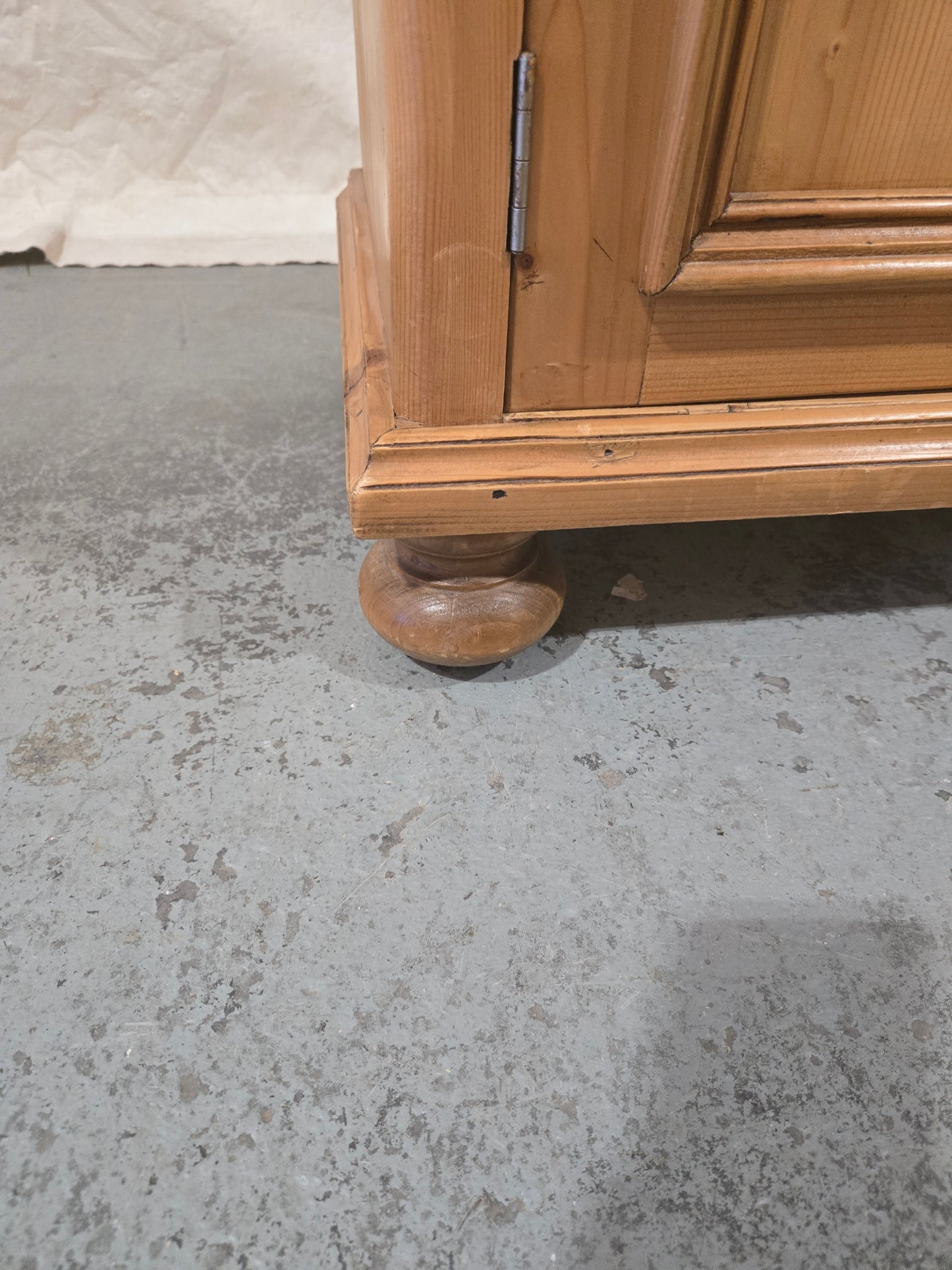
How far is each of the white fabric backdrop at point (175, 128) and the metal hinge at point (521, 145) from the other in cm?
109

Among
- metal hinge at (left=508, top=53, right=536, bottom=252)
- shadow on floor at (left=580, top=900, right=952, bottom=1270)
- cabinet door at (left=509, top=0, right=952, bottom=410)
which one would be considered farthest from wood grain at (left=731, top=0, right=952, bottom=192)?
shadow on floor at (left=580, top=900, right=952, bottom=1270)

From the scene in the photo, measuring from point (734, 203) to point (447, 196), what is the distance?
160 mm

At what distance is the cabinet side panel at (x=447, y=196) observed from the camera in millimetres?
437

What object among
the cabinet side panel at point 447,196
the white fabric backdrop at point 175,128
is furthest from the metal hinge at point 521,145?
the white fabric backdrop at point 175,128

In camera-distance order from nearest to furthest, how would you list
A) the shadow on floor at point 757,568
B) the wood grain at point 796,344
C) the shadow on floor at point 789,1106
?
→ 1. the shadow on floor at point 789,1106
2. the wood grain at point 796,344
3. the shadow on floor at point 757,568

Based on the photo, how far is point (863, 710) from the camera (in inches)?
25.9

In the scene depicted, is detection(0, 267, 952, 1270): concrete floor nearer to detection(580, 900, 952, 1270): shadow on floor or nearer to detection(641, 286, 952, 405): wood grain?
detection(580, 900, 952, 1270): shadow on floor

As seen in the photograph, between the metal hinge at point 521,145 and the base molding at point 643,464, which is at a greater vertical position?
the metal hinge at point 521,145

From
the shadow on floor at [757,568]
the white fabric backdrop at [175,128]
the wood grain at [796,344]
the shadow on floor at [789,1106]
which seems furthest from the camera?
the white fabric backdrop at [175,128]

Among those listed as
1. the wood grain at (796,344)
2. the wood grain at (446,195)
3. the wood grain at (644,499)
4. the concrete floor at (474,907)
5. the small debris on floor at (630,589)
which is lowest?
the small debris on floor at (630,589)

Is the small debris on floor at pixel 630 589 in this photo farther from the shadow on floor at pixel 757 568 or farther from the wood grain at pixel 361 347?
the wood grain at pixel 361 347

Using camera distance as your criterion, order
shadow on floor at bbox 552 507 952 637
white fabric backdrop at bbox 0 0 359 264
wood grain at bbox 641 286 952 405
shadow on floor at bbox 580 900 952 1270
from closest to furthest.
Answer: shadow on floor at bbox 580 900 952 1270
wood grain at bbox 641 286 952 405
shadow on floor at bbox 552 507 952 637
white fabric backdrop at bbox 0 0 359 264

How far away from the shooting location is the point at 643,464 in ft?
A: 1.84

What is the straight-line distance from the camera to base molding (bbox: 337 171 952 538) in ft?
1.80
